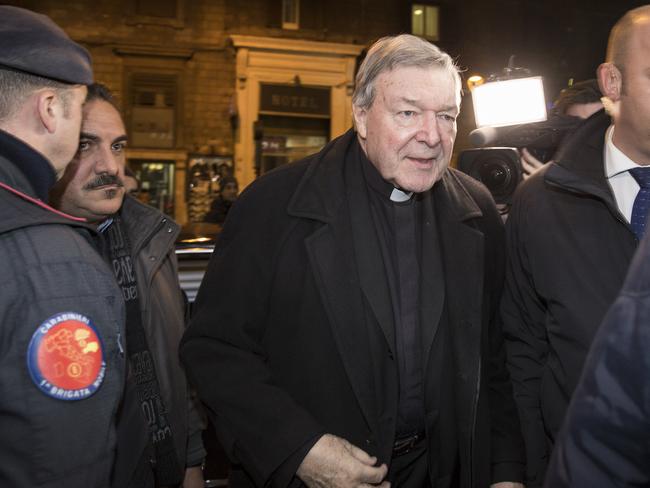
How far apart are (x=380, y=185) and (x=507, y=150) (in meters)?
0.79

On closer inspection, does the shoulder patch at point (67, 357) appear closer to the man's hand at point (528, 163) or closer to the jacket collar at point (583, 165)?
the jacket collar at point (583, 165)

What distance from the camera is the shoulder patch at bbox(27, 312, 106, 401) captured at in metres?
1.13

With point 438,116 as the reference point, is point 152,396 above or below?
below

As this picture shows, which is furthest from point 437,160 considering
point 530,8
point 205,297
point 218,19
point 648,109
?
point 530,8

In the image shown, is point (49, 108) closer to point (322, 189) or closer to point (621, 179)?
point (322, 189)

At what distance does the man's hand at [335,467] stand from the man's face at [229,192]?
752 cm

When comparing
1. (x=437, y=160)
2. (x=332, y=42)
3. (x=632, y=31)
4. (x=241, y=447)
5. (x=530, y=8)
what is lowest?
(x=241, y=447)

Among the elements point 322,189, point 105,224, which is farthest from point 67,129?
point 105,224

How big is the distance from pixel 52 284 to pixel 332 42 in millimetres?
14339

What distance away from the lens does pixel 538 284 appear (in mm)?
2094

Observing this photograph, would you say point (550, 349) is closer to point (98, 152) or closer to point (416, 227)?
point (416, 227)

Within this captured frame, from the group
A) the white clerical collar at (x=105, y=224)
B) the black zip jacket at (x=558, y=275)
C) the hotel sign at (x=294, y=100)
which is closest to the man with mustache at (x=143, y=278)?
the white clerical collar at (x=105, y=224)

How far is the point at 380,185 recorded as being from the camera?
6.63 ft

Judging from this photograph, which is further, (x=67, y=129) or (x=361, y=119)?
(x=361, y=119)
